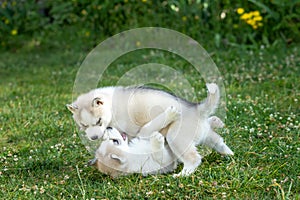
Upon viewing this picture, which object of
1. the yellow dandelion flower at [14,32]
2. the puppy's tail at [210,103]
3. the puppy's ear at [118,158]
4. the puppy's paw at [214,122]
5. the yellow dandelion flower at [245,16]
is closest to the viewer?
the puppy's ear at [118,158]

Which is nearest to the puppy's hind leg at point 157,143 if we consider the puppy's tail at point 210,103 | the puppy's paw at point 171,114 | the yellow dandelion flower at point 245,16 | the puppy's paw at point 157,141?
the puppy's paw at point 157,141

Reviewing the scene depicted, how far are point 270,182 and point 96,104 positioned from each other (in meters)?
1.17

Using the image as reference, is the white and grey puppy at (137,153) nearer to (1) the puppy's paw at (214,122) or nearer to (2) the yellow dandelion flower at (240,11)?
(1) the puppy's paw at (214,122)

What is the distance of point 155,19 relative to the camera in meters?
8.10

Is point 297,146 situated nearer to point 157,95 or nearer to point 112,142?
point 157,95

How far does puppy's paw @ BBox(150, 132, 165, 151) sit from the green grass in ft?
0.60

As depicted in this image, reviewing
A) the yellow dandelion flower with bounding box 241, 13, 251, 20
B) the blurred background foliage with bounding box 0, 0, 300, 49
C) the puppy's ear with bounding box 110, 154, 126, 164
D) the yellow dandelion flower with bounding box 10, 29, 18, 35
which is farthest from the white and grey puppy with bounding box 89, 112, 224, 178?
the yellow dandelion flower with bounding box 10, 29, 18, 35

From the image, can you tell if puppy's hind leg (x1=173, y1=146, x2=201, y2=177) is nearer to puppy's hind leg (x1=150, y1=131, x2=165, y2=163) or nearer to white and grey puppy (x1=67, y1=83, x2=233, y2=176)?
white and grey puppy (x1=67, y1=83, x2=233, y2=176)

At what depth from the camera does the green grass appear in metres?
3.36

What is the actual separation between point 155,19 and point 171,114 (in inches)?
187

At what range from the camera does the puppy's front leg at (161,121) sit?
11.6 feet

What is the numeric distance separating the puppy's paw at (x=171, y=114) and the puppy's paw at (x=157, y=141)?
111 millimetres

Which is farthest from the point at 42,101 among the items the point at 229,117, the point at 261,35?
the point at 261,35

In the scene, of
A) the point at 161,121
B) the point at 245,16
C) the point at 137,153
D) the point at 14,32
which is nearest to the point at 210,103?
the point at 161,121
